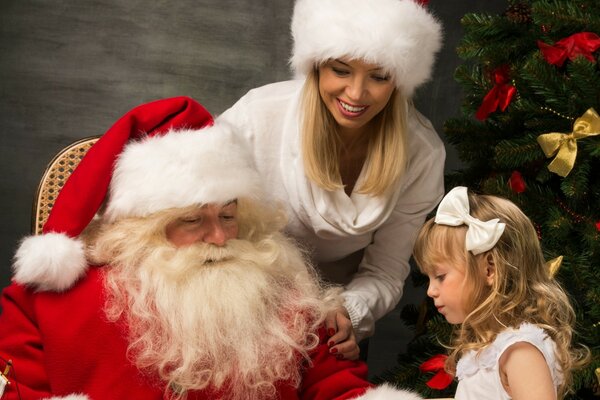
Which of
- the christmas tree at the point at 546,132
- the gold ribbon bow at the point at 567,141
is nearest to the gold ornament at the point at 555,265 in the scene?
the christmas tree at the point at 546,132

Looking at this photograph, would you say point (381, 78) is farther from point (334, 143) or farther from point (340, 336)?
point (340, 336)

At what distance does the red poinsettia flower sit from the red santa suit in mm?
769

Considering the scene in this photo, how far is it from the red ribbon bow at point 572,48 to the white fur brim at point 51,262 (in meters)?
1.37

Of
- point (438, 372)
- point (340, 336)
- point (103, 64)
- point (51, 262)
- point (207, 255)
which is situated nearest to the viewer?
point (51, 262)

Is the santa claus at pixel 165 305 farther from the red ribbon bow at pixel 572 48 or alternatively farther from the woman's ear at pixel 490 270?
the red ribbon bow at pixel 572 48

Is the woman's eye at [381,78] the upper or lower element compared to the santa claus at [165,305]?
upper

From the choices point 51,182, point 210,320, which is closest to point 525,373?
point 210,320

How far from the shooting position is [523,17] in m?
Answer: 2.68

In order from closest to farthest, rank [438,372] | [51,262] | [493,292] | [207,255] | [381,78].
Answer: [493,292] → [51,262] → [207,255] → [381,78] → [438,372]

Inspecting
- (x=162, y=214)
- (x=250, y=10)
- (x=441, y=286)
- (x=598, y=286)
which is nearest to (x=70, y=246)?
(x=162, y=214)

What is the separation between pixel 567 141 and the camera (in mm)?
2475

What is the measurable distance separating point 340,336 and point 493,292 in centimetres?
50

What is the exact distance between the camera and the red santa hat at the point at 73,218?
7.29 ft

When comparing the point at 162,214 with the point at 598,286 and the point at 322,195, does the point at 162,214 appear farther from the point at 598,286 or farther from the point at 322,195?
the point at 598,286
